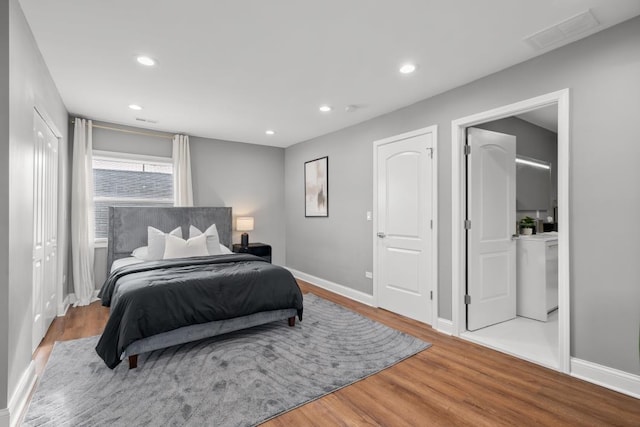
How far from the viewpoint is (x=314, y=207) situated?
536cm

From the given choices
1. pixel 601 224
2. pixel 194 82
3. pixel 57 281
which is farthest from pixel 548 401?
pixel 57 281

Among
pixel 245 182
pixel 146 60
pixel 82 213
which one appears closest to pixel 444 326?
pixel 146 60

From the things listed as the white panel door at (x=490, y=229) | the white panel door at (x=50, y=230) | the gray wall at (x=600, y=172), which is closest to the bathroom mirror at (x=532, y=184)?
the white panel door at (x=490, y=229)

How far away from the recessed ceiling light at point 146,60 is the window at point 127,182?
2.40 meters

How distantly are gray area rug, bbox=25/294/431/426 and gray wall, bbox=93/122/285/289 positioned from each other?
2556 mm

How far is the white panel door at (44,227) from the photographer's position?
263 centimetres

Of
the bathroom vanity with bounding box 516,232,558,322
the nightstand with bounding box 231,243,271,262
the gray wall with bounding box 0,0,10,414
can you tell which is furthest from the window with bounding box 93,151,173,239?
the bathroom vanity with bounding box 516,232,558,322

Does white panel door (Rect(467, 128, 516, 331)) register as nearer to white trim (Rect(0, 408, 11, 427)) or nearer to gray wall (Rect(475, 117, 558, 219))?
gray wall (Rect(475, 117, 558, 219))

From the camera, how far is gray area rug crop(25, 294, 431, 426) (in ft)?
6.30

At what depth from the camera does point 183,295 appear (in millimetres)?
2684

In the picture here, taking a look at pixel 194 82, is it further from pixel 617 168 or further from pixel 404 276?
pixel 617 168

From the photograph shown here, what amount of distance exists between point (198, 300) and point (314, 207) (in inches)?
116

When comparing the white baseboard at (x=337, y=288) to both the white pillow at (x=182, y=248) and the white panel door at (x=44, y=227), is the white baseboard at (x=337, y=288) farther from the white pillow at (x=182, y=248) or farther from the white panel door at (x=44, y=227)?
the white panel door at (x=44, y=227)

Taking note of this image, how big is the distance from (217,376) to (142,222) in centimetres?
307
